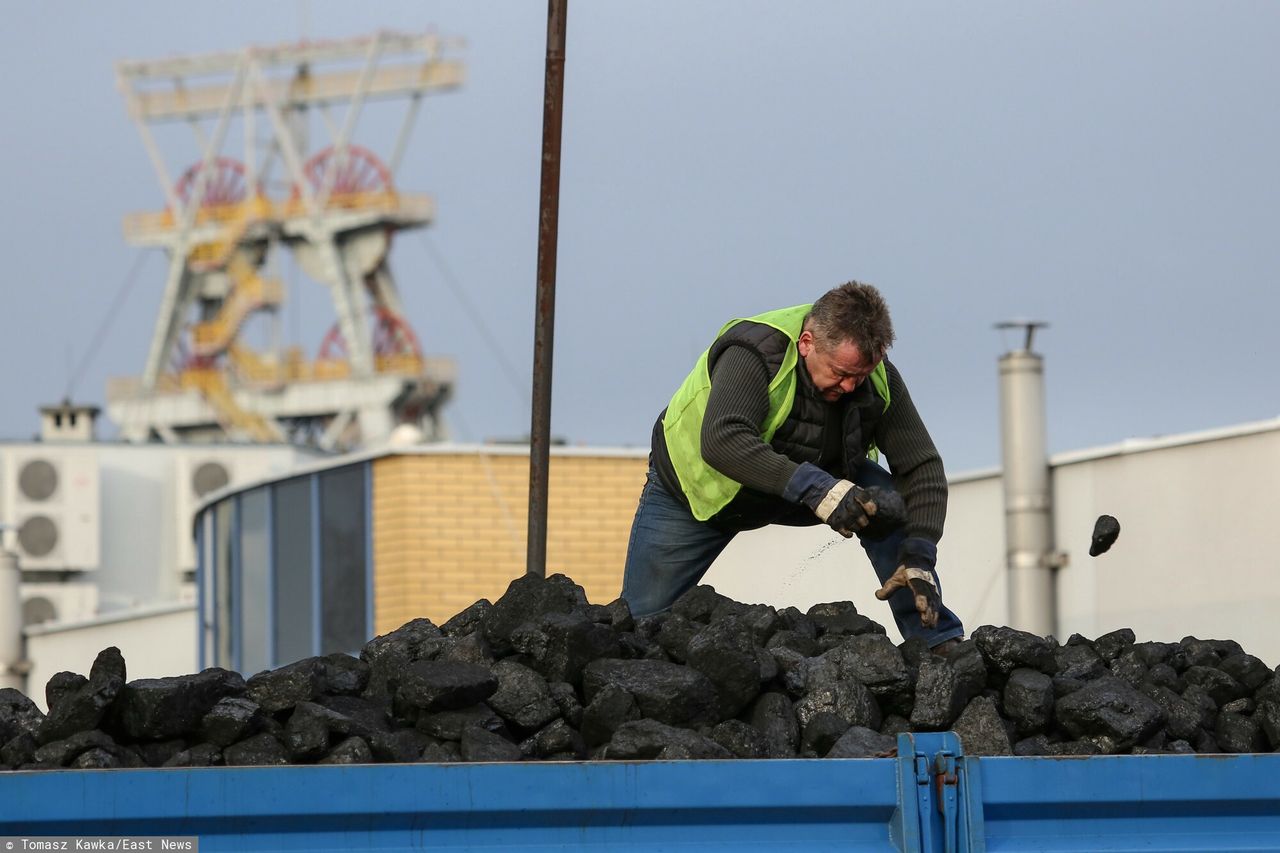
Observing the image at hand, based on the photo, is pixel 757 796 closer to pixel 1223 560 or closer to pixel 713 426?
pixel 713 426

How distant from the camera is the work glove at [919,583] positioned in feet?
18.2

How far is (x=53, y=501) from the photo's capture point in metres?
43.0

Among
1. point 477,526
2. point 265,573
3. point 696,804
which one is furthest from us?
point 265,573

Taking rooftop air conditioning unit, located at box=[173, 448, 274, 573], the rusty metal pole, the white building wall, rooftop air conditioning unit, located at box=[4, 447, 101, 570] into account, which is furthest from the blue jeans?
rooftop air conditioning unit, located at box=[4, 447, 101, 570]

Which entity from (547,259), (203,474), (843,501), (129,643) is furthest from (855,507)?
A: (203,474)

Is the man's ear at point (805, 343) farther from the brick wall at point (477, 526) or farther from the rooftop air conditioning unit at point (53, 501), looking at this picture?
the rooftop air conditioning unit at point (53, 501)

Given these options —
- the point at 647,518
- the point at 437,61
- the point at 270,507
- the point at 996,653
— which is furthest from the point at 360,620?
the point at 437,61

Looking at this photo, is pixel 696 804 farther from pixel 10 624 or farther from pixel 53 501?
pixel 53 501

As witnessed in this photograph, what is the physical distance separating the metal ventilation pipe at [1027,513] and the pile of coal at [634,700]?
10.3 metres

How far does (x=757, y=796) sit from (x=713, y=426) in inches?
78.1

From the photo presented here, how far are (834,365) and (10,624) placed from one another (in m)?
24.2

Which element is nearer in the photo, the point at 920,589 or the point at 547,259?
the point at 920,589

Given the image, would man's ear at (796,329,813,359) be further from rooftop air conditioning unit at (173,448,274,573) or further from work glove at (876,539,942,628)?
rooftop air conditioning unit at (173,448,274,573)

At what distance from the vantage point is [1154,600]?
14.9m
